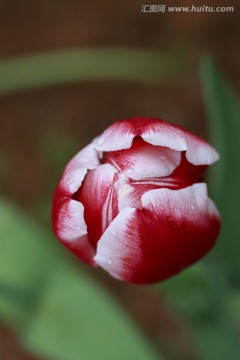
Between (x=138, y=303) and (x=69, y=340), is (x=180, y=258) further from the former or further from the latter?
(x=138, y=303)

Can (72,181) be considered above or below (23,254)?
above

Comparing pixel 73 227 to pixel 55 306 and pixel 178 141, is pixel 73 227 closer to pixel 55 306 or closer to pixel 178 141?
pixel 178 141

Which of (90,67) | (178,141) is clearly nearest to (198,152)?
(178,141)

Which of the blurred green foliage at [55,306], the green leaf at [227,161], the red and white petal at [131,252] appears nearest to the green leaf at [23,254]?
the blurred green foliage at [55,306]

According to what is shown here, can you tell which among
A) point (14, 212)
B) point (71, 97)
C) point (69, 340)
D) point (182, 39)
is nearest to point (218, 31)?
point (182, 39)

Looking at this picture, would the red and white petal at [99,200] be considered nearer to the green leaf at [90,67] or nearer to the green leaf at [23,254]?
the green leaf at [23,254]
